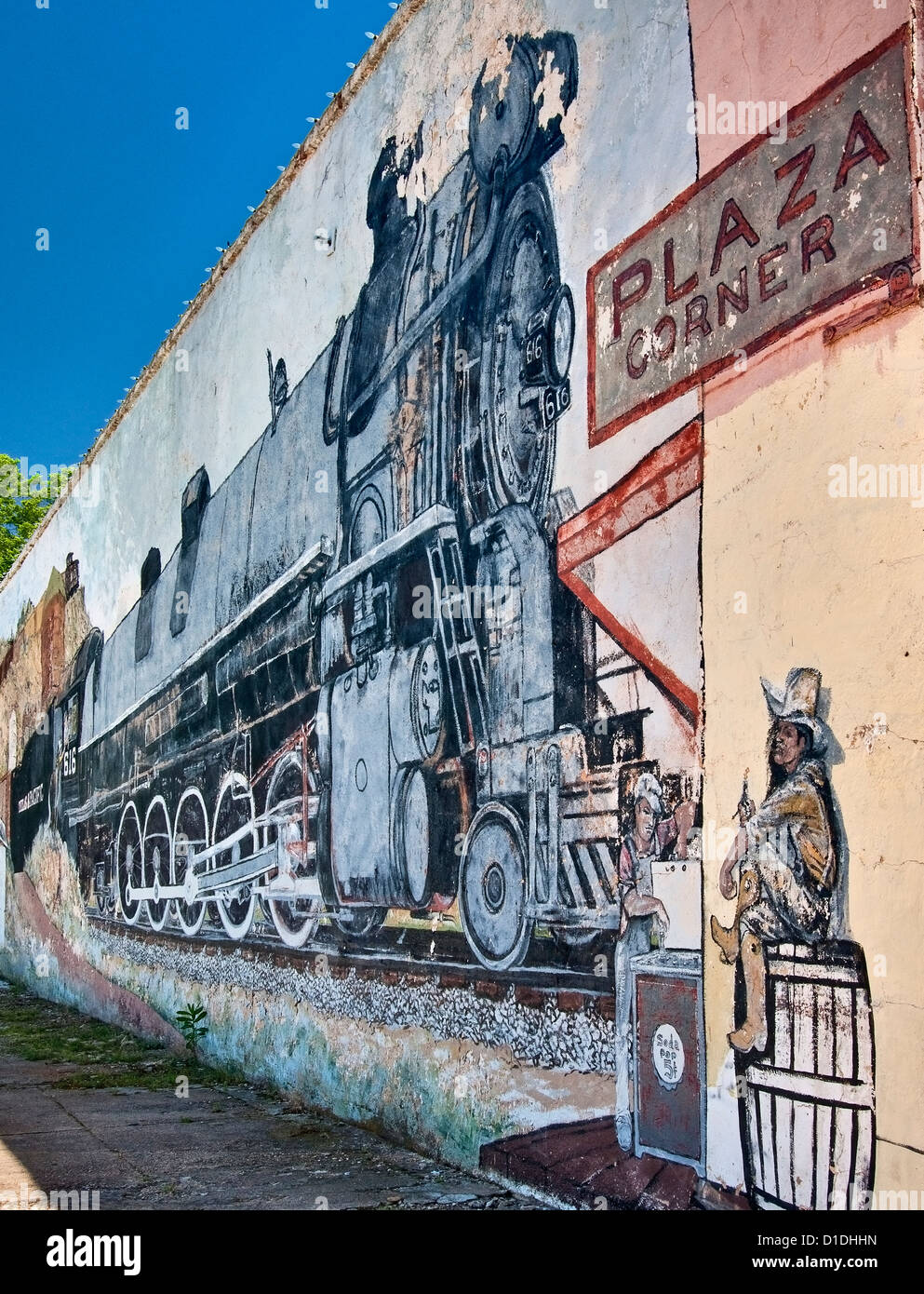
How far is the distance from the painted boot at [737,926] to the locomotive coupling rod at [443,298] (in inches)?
110

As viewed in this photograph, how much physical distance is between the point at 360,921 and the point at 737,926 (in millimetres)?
2762

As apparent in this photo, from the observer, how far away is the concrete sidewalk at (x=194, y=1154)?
4.48 m

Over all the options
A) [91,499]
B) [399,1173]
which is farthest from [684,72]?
[91,499]

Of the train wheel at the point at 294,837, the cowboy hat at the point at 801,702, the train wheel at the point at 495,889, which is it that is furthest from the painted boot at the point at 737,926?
the train wheel at the point at 294,837

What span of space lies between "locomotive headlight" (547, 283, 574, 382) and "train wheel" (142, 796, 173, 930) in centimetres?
583

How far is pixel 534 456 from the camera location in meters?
4.53

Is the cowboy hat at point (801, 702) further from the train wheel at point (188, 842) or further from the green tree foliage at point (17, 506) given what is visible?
the green tree foliage at point (17, 506)

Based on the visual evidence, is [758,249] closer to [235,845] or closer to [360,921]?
[360,921]

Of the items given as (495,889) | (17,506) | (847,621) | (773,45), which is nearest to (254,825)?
(495,889)

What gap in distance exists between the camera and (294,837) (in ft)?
21.8

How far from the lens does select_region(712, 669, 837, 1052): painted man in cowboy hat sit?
3088mm

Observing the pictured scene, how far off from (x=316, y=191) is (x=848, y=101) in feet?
14.2

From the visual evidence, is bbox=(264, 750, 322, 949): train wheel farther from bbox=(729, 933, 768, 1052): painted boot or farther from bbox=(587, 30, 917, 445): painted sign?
bbox=(729, 933, 768, 1052): painted boot
